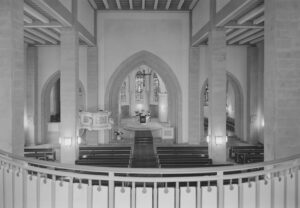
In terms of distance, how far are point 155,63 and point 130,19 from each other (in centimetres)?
279

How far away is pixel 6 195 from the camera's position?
4168mm

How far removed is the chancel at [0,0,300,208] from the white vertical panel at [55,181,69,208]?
1 cm

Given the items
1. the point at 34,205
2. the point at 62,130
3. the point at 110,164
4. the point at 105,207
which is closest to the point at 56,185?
the point at 34,205

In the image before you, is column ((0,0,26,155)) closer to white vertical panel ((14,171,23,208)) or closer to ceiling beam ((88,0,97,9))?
white vertical panel ((14,171,23,208))

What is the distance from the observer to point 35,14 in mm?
11094

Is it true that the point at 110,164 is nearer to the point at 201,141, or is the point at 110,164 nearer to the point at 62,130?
the point at 62,130

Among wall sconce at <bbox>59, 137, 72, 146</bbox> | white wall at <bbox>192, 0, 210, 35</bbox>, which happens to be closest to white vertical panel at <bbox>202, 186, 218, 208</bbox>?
wall sconce at <bbox>59, 137, 72, 146</bbox>

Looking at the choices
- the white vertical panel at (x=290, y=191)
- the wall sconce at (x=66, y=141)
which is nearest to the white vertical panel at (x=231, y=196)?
the white vertical panel at (x=290, y=191)

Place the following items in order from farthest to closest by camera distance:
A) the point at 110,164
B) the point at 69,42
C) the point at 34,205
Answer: the point at 69,42, the point at 110,164, the point at 34,205

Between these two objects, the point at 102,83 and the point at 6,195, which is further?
the point at 102,83

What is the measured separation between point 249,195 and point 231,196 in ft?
0.75

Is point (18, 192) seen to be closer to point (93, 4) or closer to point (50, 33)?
point (50, 33)

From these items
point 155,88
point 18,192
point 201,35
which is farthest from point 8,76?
point 155,88

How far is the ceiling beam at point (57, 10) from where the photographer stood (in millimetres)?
9430
